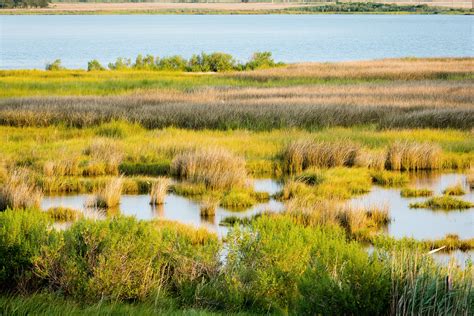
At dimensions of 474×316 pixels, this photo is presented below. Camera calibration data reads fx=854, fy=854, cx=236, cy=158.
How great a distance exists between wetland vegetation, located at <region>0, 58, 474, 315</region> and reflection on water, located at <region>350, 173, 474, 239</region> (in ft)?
0.37

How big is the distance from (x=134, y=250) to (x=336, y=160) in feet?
46.6

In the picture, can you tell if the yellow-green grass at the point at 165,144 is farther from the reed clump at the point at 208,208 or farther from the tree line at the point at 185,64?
the tree line at the point at 185,64

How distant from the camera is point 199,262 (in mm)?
12102

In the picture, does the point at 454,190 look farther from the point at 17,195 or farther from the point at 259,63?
the point at 259,63

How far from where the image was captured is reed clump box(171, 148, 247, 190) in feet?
73.9

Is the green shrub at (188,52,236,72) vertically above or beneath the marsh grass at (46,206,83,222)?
beneath

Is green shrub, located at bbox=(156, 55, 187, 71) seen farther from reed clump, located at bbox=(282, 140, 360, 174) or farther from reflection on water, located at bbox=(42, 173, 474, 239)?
reflection on water, located at bbox=(42, 173, 474, 239)

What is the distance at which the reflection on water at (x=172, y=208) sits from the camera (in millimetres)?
19219

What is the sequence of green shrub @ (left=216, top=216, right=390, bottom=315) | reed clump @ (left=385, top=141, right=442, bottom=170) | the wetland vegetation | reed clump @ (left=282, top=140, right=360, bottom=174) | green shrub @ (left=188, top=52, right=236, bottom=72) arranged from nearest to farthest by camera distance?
green shrub @ (left=216, top=216, right=390, bottom=315) → the wetland vegetation → reed clump @ (left=282, top=140, right=360, bottom=174) → reed clump @ (left=385, top=141, right=442, bottom=170) → green shrub @ (left=188, top=52, right=236, bottom=72)

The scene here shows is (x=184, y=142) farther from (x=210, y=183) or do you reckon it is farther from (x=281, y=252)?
(x=281, y=252)

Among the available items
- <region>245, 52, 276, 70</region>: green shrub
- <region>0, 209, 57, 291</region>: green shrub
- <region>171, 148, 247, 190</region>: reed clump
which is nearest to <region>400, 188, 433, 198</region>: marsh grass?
<region>171, 148, 247, 190</region>: reed clump

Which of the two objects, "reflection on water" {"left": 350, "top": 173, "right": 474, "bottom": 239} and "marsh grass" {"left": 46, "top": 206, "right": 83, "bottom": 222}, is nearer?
"reflection on water" {"left": 350, "top": 173, "right": 474, "bottom": 239}

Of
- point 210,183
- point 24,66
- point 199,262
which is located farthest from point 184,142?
point 24,66

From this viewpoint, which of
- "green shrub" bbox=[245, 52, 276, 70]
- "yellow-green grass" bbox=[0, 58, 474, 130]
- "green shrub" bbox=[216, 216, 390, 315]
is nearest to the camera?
"green shrub" bbox=[216, 216, 390, 315]
